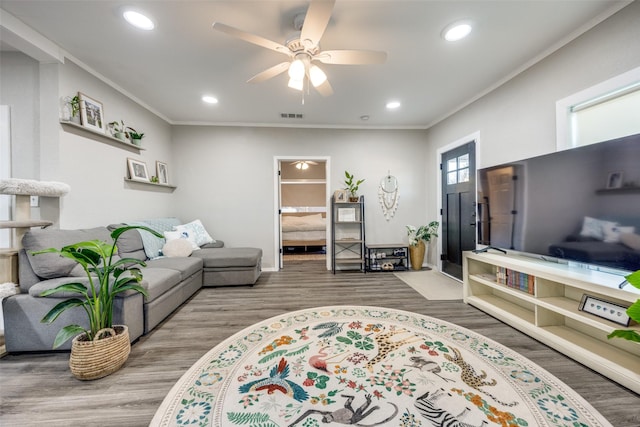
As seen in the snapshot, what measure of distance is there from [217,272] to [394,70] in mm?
3403

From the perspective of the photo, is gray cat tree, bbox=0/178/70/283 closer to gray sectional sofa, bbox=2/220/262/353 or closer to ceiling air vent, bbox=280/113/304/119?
gray sectional sofa, bbox=2/220/262/353

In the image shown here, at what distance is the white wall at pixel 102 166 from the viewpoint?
2.37 meters

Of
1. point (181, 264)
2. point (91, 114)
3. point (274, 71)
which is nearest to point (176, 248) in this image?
point (181, 264)

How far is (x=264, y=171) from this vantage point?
169 inches

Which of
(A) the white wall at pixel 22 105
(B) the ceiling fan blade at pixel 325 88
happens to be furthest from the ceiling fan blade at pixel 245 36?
(A) the white wall at pixel 22 105

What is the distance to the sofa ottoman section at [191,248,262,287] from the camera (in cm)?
327

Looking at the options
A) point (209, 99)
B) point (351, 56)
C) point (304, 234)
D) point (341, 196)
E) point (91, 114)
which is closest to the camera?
point (351, 56)

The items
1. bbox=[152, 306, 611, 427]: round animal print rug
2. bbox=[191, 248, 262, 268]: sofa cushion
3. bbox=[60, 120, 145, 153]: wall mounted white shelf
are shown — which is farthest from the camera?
bbox=[191, 248, 262, 268]: sofa cushion

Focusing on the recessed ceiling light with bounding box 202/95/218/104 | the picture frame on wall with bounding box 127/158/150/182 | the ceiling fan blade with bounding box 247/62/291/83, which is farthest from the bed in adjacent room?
the ceiling fan blade with bounding box 247/62/291/83

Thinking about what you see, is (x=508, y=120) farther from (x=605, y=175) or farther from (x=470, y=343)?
(x=470, y=343)

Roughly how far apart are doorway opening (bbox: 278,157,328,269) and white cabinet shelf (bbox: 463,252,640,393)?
9.63ft

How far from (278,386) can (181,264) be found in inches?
78.5

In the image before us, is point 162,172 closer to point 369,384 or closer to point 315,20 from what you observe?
point 315,20

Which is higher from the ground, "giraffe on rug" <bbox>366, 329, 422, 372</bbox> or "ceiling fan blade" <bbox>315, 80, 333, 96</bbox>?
"ceiling fan blade" <bbox>315, 80, 333, 96</bbox>
